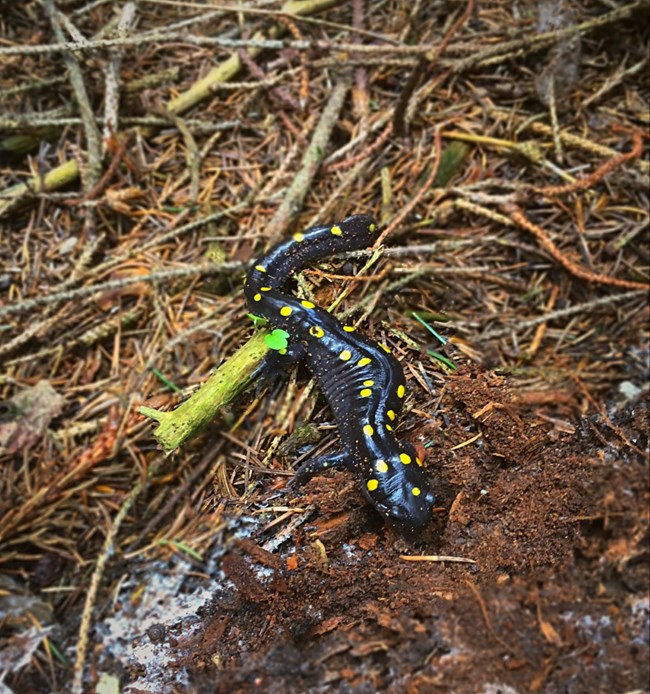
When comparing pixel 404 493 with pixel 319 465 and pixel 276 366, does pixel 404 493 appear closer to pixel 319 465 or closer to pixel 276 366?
pixel 319 465

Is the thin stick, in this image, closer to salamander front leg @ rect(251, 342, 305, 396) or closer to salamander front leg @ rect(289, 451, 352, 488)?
salamander front leg @ rect(251, 342, 305, 396)

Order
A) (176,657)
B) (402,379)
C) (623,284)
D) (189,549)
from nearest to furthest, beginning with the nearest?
1. (176,657)
2. (402,379)
3. (189,549)
4. (623,284)

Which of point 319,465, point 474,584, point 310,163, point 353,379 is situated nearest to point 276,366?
point 353,379

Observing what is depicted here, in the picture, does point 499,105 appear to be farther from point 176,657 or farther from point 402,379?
point 176,657

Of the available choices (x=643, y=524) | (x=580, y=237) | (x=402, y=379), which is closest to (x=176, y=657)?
(x=402, y=379)

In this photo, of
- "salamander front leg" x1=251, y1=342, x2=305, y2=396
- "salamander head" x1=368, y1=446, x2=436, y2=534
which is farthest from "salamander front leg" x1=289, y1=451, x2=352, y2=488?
"salamander front leg" x1=251, y1=342, x2=305, y2=396

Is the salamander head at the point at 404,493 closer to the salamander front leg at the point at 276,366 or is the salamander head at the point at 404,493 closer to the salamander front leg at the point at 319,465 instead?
the salamander front leg at the point at 319,465

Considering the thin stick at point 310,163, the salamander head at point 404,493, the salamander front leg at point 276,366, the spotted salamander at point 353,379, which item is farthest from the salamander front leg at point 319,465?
the thin stick at point 310,163
